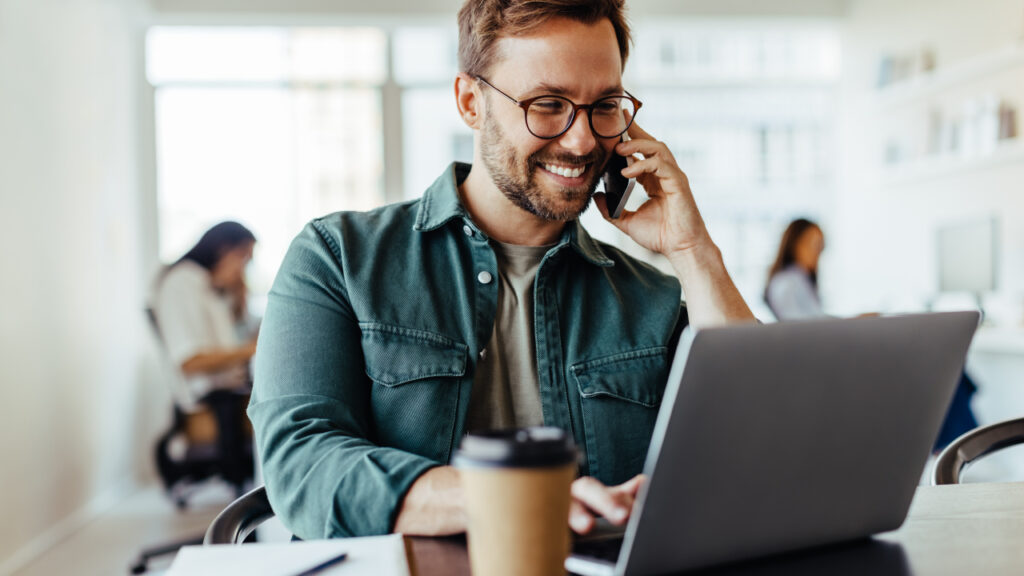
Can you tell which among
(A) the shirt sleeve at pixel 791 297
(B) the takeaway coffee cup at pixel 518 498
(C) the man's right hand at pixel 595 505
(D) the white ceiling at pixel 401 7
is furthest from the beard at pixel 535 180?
(D) the white ceiling at pixel 401 7

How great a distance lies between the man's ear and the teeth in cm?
16

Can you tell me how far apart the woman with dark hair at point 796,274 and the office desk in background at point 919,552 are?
370 centimetres

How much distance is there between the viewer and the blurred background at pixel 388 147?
3.69 metres

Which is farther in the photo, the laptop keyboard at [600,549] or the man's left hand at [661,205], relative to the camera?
the man's left hand at [661,205]

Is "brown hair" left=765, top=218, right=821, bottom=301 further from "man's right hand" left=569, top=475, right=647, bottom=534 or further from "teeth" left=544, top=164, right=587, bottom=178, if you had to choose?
"man's right hand" left=569, top=475, right=647, bottom=534

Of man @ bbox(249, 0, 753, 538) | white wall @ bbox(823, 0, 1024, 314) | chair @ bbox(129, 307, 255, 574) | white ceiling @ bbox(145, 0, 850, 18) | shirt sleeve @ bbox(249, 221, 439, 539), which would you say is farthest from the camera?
white ceiling @ bbox(145, 0, 850, 18)

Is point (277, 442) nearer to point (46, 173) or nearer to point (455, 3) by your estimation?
point (46, 173)

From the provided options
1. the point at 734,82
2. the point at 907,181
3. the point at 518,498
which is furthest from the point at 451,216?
the point at 734,82

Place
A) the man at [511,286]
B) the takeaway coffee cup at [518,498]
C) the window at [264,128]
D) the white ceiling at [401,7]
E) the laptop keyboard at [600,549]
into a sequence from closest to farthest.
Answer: the takeaway coffee cup at [518,498] → the laptop keyboard at [600,549] → the man at [511,286] → the white ceiling at [401,7] → the window at [264,128]

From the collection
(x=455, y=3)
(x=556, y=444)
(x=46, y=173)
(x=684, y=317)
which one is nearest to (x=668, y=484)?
(x=556, y=444)

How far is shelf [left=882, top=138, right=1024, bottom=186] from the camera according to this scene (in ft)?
13.1

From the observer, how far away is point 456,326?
48.2 inches

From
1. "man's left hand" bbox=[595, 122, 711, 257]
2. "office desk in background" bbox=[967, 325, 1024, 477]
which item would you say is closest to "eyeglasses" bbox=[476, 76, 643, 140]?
"man's left hand" bbox=[595, 122, 711, 257]

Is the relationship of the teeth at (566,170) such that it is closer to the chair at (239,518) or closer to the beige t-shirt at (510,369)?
the beige t-shirt at (510,369)
